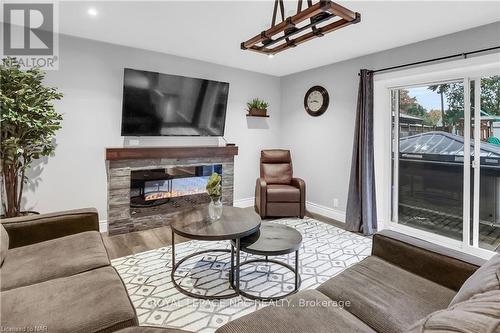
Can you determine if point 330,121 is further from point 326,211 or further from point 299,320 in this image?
point 299,320

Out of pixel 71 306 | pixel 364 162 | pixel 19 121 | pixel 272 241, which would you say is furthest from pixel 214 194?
pixel 364 162

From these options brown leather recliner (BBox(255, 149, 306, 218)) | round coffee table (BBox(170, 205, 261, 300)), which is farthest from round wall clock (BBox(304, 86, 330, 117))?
round coffee table (BBox(170, 205, 261, 300))

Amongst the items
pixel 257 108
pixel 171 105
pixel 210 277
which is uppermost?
pixel 257 108

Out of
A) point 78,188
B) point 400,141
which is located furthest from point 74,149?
point 400,141

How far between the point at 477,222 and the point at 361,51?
8.08ft

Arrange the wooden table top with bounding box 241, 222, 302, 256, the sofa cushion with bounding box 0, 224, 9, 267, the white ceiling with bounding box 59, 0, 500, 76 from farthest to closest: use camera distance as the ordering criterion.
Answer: the white ceiling with bounding box 59, 0, 500, 76, the wooden table top with bounding box 241, 222, 302, 256, the sofa cushion with bounding box 0, 224, 9, 267

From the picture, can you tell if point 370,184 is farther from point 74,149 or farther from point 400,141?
point 74,149

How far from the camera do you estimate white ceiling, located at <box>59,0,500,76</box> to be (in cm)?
242

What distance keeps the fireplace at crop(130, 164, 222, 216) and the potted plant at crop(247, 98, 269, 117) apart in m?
1.11

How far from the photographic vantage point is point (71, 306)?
1244 millimetres

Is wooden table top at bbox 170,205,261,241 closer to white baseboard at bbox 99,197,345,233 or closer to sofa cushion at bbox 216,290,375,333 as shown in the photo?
sofa cushion at bbox 216,290,375,333

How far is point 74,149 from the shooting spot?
331 cm

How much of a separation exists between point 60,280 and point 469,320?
1.77 meters

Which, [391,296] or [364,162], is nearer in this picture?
[391,296]
